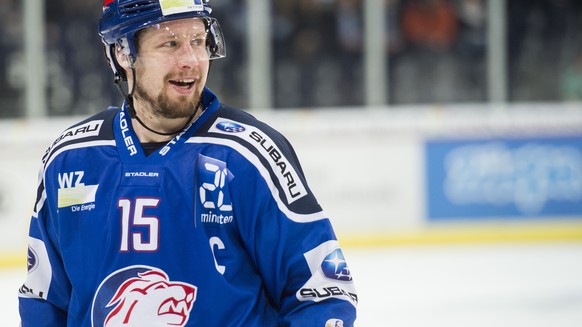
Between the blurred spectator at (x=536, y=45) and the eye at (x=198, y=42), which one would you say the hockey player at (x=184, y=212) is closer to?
the eye at (x=198, y=42)

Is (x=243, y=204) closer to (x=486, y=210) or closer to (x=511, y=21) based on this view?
(x=486, y=210)

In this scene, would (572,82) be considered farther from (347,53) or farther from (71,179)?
(71,179)

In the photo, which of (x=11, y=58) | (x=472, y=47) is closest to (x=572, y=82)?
(x=472, y=47)

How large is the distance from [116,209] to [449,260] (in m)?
4.59

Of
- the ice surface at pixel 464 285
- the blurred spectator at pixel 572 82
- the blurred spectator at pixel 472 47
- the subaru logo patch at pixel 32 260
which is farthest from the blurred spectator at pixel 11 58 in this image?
the subaru logo patch at pixel 32 260

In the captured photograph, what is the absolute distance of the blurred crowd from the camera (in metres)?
6.54

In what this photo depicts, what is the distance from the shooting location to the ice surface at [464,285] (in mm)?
4551

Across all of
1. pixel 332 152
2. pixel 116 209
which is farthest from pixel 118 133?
pixel 332 152

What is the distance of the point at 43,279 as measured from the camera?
1844mm

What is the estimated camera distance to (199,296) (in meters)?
1.66

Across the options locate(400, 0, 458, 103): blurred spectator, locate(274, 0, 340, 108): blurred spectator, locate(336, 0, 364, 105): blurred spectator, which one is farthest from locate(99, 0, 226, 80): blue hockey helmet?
locate(400, 0, 458, 103): blurred spectator

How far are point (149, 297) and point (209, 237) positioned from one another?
136 millimetres

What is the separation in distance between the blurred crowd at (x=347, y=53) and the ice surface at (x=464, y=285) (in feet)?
3.73

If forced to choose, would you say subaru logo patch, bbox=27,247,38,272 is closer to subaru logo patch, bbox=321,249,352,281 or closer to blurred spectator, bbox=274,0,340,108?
subaru logo patch, bbox=321,249,352,281
